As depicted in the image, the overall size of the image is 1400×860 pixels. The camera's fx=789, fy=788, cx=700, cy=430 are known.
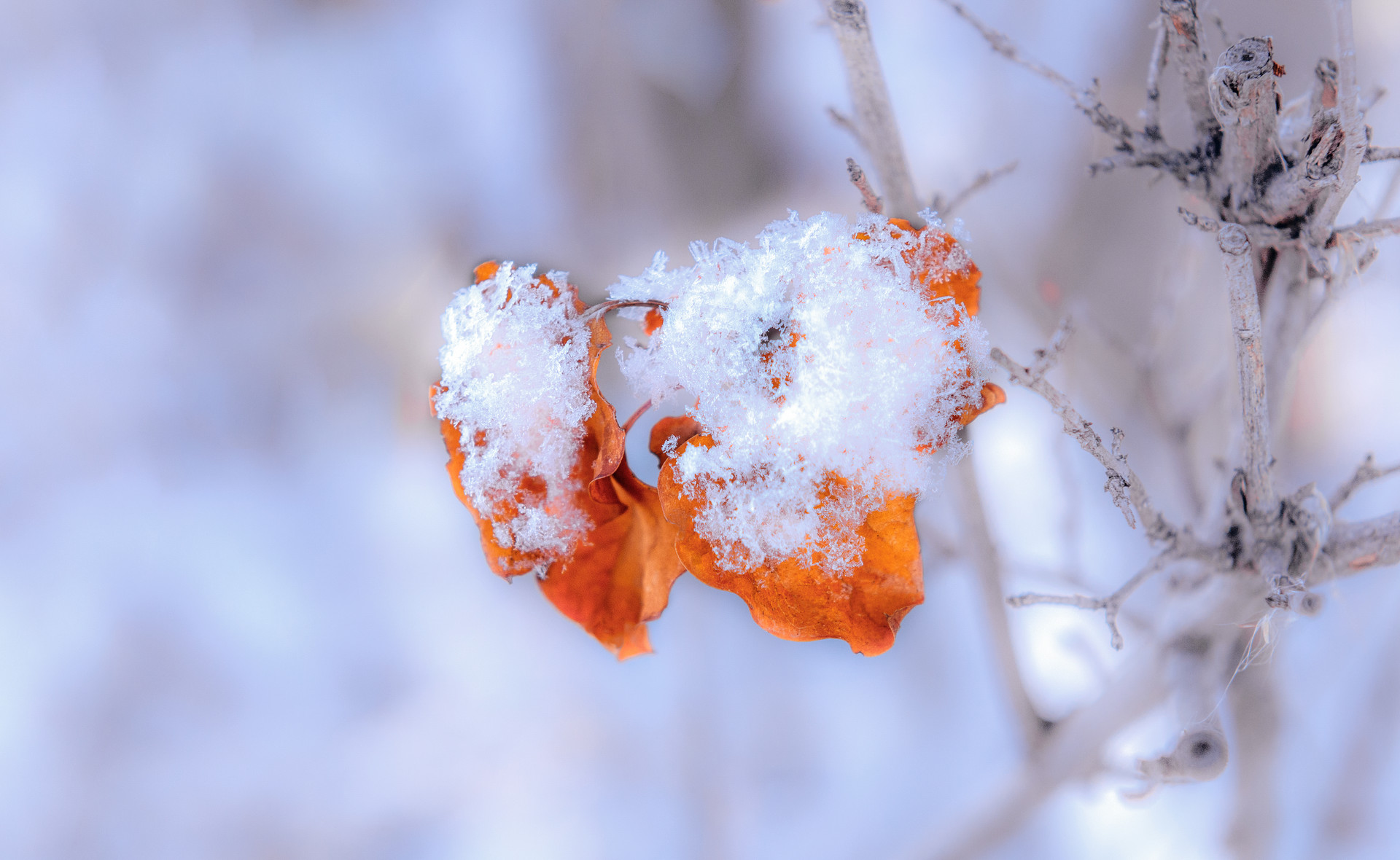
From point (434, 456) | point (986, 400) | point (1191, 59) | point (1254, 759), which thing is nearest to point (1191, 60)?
point (1191, 59)

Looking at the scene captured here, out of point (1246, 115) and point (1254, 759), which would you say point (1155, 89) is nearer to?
point (1246, 115)

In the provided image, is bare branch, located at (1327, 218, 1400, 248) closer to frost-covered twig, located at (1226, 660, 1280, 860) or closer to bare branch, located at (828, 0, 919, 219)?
bare branch, located at (828, 0, 919, 219)

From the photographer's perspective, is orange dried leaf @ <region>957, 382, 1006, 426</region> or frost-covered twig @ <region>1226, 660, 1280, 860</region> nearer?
orange dried leaf @ <region>957, 382, 1006, 426</region>

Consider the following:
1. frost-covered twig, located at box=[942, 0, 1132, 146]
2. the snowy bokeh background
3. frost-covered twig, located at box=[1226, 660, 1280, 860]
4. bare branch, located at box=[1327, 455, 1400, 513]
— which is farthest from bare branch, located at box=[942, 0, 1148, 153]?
the snowy bokeh background

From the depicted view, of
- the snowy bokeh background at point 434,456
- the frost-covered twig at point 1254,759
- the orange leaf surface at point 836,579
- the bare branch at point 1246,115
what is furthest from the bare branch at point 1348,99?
the snowy bokeh background at point 434,456

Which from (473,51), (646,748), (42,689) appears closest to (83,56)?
(473,51)

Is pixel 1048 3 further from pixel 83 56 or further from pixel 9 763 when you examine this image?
pixel 9 763
